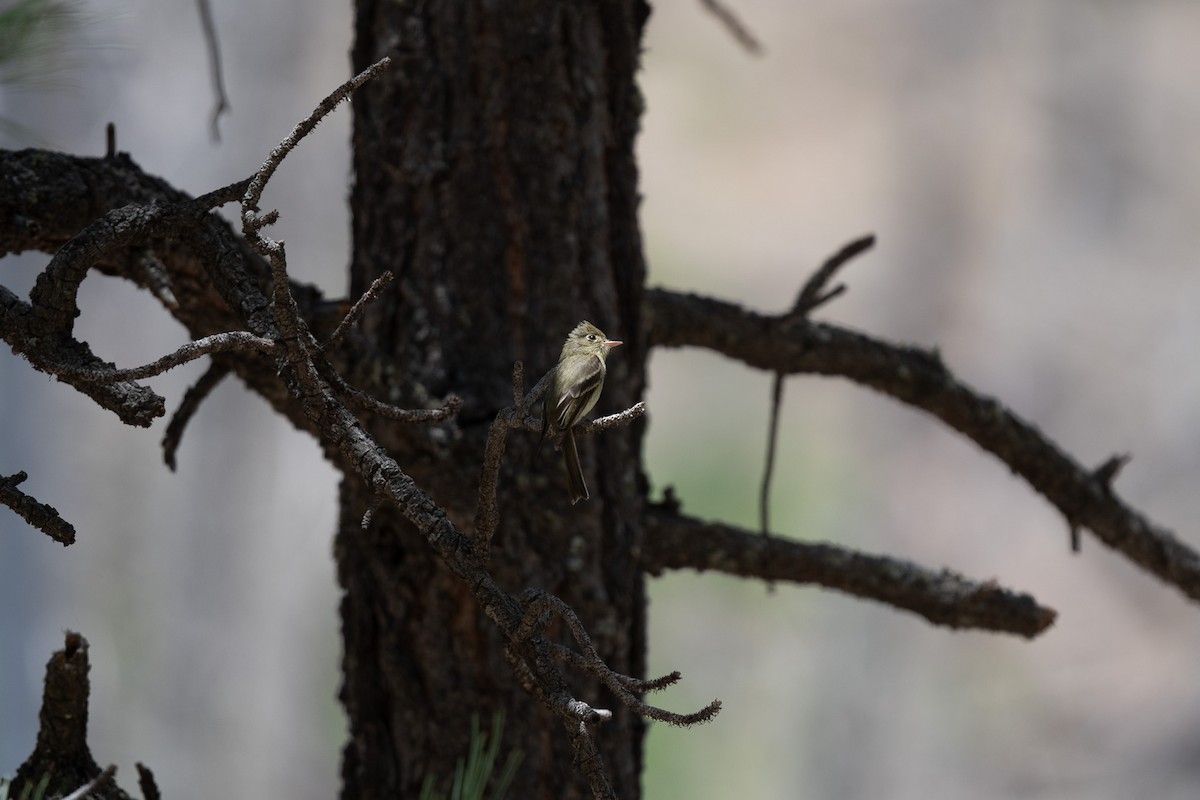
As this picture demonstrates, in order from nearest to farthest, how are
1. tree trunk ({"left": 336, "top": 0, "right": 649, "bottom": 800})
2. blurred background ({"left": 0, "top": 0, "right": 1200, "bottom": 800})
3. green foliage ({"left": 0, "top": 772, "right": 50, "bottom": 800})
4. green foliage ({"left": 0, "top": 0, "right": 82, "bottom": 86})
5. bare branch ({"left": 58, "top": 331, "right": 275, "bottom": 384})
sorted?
bare branch ({"left": 58, "top": 331, "right": 275, "bottom": 384}) < green foliage ({"left": 0, "top": 772, "right": 50, "bottom": 800}) < green foliage ({"left": 0, "top": 0, "right": 82, "bottom": 86}) < tree trunk ({"left": 336, "top": 0, "right": 649, "bottom": 800}) < blurred background ({"left": 0, "top": 0, "right": 1200, "bottom": 800})

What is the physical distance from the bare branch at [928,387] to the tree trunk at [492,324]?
0.55 ft

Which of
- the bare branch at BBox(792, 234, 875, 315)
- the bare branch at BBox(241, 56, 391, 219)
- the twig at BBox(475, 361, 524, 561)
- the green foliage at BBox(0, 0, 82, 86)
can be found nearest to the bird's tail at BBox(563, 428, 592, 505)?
the twig at BBox(475, 361, 524, 561)

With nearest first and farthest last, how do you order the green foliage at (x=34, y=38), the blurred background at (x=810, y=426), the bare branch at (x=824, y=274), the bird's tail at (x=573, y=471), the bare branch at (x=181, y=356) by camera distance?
the bare branch at (x=181, y=356) < the bird's tail at (x=573, y=471) < the green foliage at (x=34, y=38) < the bare branch at (x=824, y=274) < the blurred background at (x=810, y=426)

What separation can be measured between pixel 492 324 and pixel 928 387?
0.70 meters

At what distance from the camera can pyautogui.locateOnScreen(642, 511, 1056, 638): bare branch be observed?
5.68 feet

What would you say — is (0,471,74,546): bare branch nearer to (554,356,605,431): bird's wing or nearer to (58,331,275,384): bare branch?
(58,331,275,384): bare branch

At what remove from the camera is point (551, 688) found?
2.74 ft

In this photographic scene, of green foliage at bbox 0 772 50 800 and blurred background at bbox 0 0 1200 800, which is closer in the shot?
green foliage at bbox 0 772 50 800

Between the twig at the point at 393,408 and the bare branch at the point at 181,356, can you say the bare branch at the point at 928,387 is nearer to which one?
the twig at the point at 393,408

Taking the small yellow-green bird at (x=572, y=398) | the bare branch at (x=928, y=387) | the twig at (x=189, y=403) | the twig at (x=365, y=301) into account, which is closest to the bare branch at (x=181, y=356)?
the twig at (x=365, y=301)

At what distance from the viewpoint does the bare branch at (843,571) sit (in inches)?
68.1

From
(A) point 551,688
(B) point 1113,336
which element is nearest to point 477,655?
(A) point 551,688

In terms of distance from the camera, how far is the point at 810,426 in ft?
34.4

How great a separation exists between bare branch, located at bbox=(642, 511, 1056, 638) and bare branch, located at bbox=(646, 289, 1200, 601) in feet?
0.70
